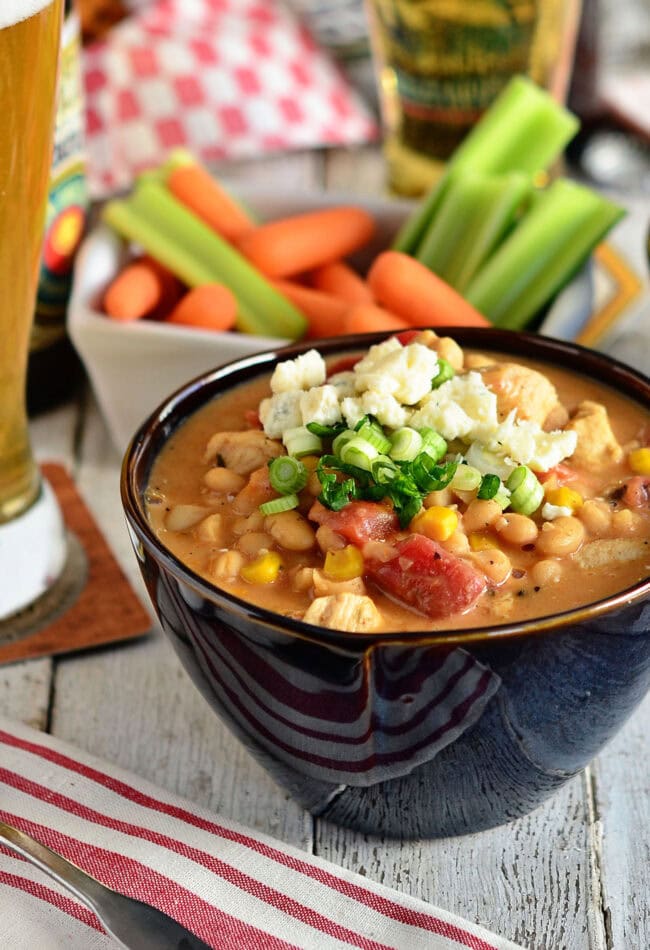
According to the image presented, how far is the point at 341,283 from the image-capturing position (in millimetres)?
2953

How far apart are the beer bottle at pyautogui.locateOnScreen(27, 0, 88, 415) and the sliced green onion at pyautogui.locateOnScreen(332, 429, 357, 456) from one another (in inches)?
51.5

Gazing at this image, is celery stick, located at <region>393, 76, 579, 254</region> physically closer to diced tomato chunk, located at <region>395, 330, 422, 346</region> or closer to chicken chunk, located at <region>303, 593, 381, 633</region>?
diced tomato chunk, located at <region>395, 330, 422, 346</region>

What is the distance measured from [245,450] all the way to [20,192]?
62 centimetres

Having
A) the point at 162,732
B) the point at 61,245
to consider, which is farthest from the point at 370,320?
the point at 162,732

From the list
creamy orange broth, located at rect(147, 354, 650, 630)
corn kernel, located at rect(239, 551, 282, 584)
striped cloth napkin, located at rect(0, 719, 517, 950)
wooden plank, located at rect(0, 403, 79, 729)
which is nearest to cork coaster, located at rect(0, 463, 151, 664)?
wooden plank, located at rect(0, 403, 79, 729)

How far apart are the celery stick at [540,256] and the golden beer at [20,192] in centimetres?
102

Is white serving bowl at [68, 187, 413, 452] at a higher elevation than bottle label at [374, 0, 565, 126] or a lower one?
lower

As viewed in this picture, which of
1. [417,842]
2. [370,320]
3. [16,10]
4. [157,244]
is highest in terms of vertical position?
[16,10]

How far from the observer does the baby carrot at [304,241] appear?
115 inches

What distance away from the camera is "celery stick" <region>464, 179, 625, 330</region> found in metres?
2.78

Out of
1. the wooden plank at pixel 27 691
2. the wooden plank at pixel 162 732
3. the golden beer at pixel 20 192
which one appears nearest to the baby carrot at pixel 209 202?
the golden beer at pixel 20 192

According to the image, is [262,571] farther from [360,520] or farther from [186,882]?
[186,882]

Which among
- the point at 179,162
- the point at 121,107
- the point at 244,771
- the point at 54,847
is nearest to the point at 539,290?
the point at 179,162

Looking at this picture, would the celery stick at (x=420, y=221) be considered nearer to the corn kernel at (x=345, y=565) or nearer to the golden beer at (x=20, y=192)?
the golden beer at (x=20, y=192)
